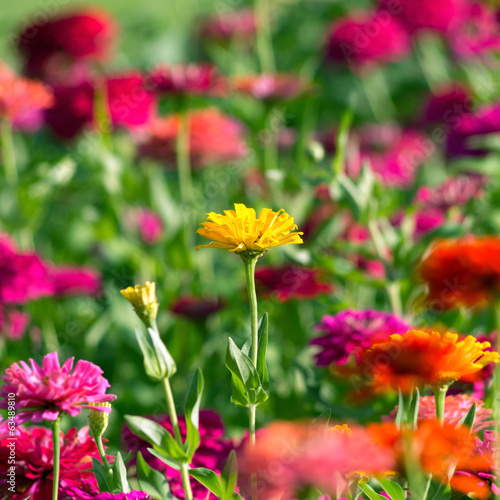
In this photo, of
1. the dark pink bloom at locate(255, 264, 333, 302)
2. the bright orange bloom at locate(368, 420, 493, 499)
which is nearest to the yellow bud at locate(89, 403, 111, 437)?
the bright orange bloom at locate(368, 420, 493, 499)

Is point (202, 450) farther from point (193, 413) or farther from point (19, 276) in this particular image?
point (19, 276)

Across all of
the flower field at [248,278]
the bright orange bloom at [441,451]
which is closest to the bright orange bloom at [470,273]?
the flower field at [248,278]

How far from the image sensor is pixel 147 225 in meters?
1.72

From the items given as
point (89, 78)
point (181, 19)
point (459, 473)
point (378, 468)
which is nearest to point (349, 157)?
point (89, 78)

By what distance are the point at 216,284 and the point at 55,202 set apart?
485 millimetres

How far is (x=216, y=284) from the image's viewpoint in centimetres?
153

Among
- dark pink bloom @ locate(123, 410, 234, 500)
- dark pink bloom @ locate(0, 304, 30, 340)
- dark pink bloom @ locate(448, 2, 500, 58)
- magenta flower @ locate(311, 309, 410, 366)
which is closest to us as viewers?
dark pink bloom @ locate(123, 410, 234, 500)

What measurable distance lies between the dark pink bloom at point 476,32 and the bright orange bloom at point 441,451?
4.34ft

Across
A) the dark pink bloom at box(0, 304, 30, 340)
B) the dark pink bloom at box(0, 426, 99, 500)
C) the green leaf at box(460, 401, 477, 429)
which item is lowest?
the dark pink bloom at box(0, 304, 30, 340)

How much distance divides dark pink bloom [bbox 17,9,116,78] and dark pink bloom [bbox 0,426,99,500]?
1469mm

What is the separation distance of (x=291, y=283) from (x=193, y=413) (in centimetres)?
50

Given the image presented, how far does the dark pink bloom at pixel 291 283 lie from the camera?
3.59ft

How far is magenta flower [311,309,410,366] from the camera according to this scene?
82cm

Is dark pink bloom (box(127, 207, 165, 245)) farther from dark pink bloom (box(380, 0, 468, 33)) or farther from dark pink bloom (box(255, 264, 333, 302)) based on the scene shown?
dark pink bloom (box(380, 0, 468, 33))
